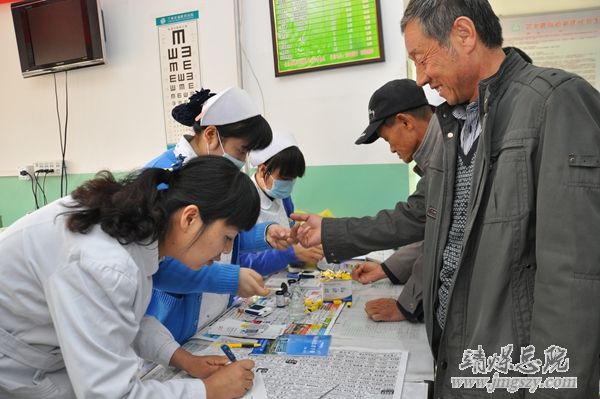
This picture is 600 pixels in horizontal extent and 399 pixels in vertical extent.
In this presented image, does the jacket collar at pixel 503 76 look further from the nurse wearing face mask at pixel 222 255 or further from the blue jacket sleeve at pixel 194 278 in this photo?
the blue jacket sleeve at pixel 194 278

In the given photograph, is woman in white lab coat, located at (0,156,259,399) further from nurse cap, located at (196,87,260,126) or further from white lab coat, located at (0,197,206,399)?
nurse cap, located at (196,87,260,126)

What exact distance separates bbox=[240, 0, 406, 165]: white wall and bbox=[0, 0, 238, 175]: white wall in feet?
0.57

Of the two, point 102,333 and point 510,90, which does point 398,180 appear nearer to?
point 510,90

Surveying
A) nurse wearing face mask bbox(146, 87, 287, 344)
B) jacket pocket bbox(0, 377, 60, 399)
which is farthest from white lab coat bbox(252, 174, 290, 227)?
jacket pocket bbox(0, 377, 60, 399)

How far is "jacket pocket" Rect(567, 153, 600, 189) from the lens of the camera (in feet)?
2.81

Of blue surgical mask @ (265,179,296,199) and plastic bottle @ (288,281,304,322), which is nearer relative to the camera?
plastic bottle @ (288,281,304,322)

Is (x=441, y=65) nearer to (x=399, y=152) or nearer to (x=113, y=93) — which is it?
(x=399, y=152)

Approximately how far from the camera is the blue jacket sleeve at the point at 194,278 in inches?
52.3

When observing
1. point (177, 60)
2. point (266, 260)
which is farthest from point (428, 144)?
point (177, 60)

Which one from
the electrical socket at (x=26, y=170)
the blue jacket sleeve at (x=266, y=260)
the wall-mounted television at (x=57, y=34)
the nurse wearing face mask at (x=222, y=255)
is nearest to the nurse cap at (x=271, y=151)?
the nurse wearing face mask at (x=222, y=255)

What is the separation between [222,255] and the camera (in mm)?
1590

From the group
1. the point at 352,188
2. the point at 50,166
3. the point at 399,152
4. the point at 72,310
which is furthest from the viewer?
the point at 50,166

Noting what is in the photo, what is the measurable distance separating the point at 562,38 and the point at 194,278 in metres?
2.38

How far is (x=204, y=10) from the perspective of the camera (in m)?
2.90
